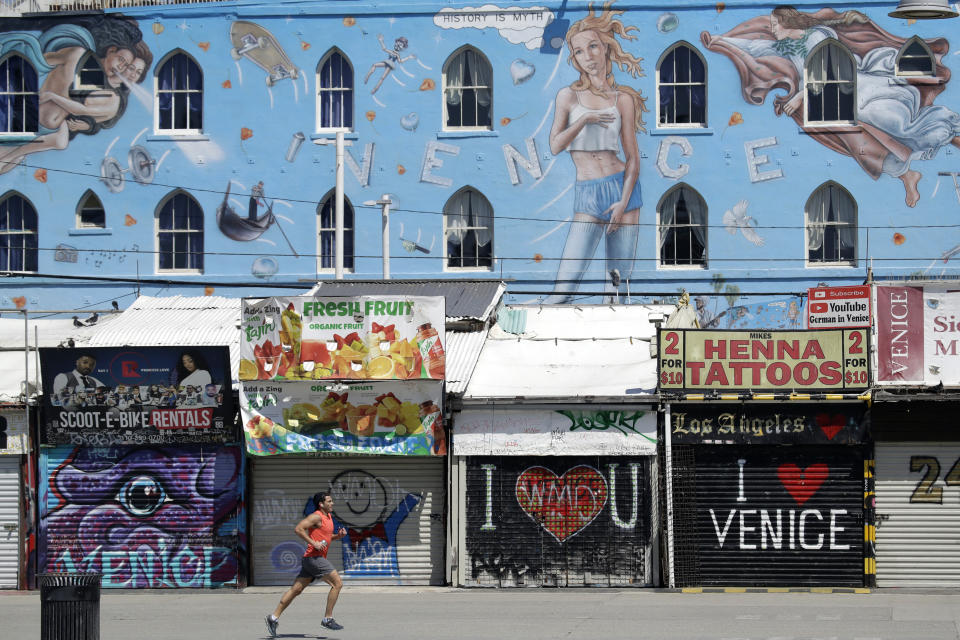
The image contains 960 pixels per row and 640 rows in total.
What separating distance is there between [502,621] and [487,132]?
20941 mm

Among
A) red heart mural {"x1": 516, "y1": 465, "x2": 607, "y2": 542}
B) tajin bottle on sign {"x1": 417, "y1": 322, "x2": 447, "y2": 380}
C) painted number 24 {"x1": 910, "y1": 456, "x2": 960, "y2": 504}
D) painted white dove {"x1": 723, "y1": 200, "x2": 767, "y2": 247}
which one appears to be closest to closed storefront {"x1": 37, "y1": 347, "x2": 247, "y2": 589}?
tajin bottle on sign {"x1": 417, "y1": 322, "x2": 447, "y2": 380}

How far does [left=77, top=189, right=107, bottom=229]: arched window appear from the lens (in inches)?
1484

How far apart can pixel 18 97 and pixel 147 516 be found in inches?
769

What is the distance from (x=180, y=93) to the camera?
37.4 meters

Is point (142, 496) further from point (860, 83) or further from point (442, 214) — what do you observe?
point (860, 83)

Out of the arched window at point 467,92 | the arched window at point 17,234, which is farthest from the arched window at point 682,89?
the arched window at point 17,234

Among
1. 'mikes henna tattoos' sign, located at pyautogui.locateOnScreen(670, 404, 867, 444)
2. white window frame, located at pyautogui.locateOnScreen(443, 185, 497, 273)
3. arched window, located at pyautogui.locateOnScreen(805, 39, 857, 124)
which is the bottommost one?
'mikes henna tattoos' sign, located at pyautogui.locateOnScreen(670, 404, 867, 444)

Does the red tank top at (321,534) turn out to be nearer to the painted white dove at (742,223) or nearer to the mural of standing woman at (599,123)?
the mural of standing woman at (599,123)

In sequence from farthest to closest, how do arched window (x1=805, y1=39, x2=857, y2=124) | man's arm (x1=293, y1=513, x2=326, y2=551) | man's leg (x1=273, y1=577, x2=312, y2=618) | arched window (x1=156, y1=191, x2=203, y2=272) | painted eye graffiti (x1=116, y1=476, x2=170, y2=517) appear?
1. arched window (x1=156, y1=191, x2=203, y2=272)
2. arched window (x1=805, y1=39, x2=857, y2=124)
3. painted eye graffiti (x1=116, y1=476, x2=170, y2=517)
4. man's arm (x1=293, y1=513, x2=326, y2=551)
5. man's leg (x1=273, y1=577, x2=312, y2=618)

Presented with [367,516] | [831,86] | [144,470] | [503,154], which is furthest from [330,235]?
[367,516]

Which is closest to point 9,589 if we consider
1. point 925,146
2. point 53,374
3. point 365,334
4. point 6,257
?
point 53,374

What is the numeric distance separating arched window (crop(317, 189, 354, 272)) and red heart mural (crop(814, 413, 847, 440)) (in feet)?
60.0

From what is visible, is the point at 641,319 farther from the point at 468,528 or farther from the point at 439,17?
the point at 439,17

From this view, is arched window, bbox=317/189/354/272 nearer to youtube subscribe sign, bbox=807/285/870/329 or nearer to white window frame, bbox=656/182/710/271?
white window frame, bbox=656/182/710/271
